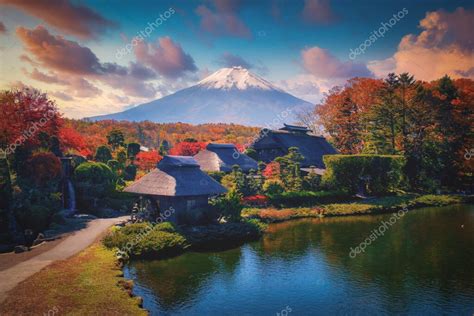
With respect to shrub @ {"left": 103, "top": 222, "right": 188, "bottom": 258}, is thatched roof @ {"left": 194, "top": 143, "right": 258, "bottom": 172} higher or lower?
higher

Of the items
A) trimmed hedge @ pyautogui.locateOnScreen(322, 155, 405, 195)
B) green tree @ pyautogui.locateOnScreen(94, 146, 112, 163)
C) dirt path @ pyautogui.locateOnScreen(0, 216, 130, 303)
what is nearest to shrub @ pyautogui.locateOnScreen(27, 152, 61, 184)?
dirt path @ pyautogui.locateOnScreen(0, 216, 130, 303)

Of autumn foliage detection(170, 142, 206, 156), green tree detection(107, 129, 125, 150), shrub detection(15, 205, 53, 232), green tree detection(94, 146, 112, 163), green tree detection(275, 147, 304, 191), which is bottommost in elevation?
shrub detection(15, 205, 53, 232)

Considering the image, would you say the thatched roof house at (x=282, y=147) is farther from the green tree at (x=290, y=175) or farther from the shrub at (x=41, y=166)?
the shrub at (x=41, y=166)

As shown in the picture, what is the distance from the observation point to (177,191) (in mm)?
23438

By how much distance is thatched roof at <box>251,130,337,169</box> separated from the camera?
49.2 meters

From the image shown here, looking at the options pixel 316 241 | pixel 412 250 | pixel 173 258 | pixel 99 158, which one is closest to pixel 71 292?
pixel 173 258

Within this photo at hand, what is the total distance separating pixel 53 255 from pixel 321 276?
1327 cm

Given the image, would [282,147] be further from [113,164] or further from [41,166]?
[41,166]

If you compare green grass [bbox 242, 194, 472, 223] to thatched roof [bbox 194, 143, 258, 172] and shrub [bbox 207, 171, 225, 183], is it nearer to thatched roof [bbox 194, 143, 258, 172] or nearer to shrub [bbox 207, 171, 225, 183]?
shrub [bbox 207, 171, 225, 183]

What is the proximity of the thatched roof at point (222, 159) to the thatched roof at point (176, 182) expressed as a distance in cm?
1429

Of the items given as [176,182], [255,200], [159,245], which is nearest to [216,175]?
[255,200]

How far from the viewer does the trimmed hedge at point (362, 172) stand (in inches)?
1544

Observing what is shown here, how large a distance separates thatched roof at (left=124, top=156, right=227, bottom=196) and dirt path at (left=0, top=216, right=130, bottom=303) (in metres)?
3.65

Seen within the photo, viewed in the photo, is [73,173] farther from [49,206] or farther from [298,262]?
[298,262]
